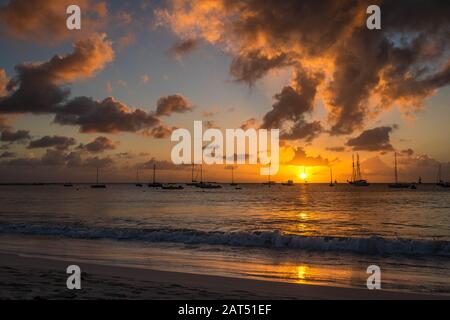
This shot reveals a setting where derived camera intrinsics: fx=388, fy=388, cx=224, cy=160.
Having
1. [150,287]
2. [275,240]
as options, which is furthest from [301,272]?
[275,240]

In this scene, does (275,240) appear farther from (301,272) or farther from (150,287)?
(150,287)

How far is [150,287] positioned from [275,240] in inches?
585

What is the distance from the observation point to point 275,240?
2555 cm

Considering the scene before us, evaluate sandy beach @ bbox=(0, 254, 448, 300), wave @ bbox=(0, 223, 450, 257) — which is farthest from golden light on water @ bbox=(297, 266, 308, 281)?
wave @ bbox=(0, 223, 450, 257)

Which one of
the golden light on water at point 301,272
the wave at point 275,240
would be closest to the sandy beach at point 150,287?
the golden light on water at point 301,272

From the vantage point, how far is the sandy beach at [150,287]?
35.1ft

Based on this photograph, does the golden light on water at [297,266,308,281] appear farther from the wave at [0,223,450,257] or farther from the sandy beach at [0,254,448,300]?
the wave at [0,223,450,257]

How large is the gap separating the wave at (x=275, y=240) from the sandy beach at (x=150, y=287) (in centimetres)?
1125

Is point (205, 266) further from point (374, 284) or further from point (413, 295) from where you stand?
point (413, 295)

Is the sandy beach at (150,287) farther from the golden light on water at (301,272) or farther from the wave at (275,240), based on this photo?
the wave at (275,240)

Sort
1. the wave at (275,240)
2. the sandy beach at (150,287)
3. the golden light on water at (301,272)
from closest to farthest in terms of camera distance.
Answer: the sandy beach at (150,287)
the golden light on water at (301,272)
the wave at (275,240)
